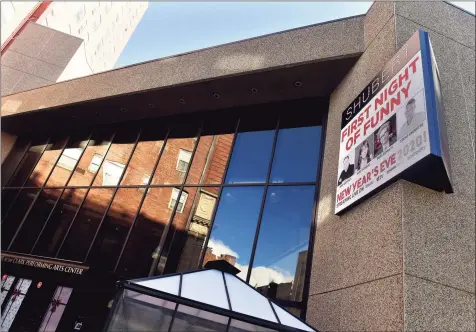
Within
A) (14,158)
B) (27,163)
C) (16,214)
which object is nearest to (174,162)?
(16,214)

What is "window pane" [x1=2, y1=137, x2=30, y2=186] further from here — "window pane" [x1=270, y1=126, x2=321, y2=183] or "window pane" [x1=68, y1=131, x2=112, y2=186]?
"window pane" [x1=270, y1=126, x2=321, y2=183]

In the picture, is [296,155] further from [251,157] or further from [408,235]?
[408,235]

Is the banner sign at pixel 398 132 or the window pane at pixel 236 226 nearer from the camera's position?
the banner sign at pixel 398 132

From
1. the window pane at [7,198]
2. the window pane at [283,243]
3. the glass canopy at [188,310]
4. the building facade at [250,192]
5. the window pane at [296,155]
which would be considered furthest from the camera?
the window pane at [7,198]

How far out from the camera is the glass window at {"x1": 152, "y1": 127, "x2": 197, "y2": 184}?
10.2 meters

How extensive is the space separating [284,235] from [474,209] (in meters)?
3.77

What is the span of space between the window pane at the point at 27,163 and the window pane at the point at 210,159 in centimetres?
924

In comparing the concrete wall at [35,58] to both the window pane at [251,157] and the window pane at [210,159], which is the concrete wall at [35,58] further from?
the window pane at [251,157]

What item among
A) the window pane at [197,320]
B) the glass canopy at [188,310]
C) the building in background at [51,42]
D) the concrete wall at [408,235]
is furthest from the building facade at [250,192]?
the building in background at [51,42]

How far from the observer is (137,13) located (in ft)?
137

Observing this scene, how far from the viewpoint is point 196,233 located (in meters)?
8.60

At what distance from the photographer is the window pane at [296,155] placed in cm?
826

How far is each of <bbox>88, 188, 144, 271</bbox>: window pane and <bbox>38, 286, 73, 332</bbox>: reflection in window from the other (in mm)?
1088

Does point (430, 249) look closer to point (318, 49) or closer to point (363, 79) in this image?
point (363, 79)
